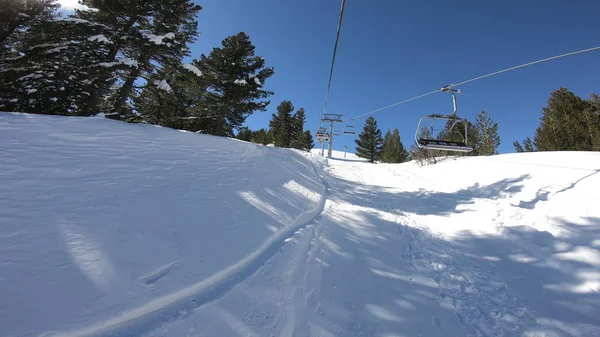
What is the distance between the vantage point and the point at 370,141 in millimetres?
42188

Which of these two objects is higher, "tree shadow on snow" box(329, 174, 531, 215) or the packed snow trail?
"tree shadow on snow" box(329, 174, 531, 215)

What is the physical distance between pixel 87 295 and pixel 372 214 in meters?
5.82

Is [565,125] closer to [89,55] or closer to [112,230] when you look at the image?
[112,230]

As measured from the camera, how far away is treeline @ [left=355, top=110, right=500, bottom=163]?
15320 mm

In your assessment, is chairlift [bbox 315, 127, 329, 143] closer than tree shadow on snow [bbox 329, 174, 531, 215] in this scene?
No

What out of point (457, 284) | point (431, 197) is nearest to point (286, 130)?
point (431, 197)

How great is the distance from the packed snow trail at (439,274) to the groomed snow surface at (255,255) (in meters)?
0.02

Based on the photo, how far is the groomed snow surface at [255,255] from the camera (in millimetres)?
2336

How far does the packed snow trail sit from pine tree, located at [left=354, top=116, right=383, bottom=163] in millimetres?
35714

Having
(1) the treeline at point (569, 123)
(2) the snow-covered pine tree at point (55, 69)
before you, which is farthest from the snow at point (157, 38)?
(1) the treeline at point (569, 123)

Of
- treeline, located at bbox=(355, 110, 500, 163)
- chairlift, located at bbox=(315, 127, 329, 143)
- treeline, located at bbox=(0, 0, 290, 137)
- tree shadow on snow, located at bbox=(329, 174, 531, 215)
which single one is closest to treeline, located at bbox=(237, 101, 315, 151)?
chairlift, located at bbox=(315, 127, 329, 143)

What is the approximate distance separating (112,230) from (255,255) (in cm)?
207

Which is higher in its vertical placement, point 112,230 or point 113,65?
point 113,65

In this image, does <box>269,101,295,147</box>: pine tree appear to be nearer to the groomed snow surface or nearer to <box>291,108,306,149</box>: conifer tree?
<box>291,108,306,149</box>: conifer tree
